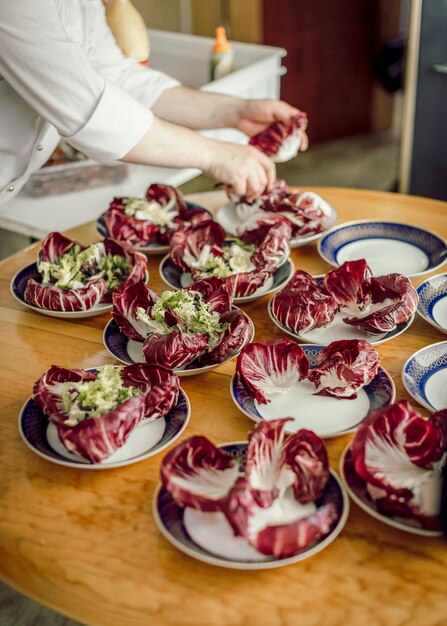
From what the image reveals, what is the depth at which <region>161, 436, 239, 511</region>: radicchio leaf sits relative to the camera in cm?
100

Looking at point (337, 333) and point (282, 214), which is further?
point (282, 214)


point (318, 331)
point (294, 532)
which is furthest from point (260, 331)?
point (294, 532)

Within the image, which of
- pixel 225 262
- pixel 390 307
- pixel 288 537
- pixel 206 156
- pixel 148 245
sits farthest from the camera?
pixel 148 245

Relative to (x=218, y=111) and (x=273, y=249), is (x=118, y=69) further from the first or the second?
(x=273, y=249)

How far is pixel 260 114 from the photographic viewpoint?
6.83 ft

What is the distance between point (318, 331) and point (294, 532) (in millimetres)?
599

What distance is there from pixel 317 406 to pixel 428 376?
222mm

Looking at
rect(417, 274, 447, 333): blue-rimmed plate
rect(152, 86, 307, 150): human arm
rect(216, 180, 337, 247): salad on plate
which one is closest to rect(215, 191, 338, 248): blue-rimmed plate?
rect(216, 180, 337, 247): salad on plate

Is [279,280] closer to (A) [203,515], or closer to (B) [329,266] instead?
(B) [329,266]

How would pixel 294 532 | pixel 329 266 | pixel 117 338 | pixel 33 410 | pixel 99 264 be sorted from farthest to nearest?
pixel 329 266 → pixel 99 264 → pixel 117 338 → pixel 33 410 → pixel 294 532

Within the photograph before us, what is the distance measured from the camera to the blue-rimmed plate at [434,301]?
60.0 inches

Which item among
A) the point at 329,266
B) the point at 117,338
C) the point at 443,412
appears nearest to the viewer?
the point at 443,412

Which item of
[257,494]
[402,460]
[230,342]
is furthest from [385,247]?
[257,494]

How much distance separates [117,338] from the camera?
1.49 m
